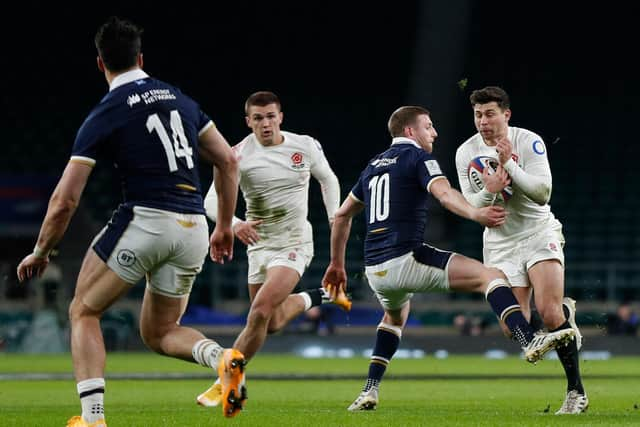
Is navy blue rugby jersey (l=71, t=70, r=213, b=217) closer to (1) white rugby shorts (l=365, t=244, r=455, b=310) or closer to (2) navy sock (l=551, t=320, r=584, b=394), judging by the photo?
(1) white rugby shorts (l=365, t=244, r=455, b=310)

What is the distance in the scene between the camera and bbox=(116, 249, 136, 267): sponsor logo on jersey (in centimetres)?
616

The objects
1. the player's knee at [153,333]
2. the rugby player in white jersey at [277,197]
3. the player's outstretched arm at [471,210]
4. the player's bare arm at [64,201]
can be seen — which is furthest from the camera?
the rugby player in white jersey at [277,197]

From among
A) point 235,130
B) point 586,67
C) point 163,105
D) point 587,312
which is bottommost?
point 587,312

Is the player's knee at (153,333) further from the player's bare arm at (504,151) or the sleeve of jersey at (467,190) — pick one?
the sleeve of jersey at (467,190)

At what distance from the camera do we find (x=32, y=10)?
30734 mm

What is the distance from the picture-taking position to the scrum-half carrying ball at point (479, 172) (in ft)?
28.4

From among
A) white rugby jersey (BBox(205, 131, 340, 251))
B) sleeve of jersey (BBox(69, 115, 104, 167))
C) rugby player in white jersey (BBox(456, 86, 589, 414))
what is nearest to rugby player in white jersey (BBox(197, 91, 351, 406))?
white rugby jersey (BBox(205, 131, 340, 251))

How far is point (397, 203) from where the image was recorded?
838 cm

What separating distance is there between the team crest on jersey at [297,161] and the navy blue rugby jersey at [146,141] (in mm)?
4092

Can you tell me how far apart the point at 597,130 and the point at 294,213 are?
20.4 m

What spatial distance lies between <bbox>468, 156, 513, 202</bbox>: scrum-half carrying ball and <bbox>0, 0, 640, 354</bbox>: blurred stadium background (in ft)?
50.7

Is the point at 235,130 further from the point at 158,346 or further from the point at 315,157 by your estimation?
the point at 158,346

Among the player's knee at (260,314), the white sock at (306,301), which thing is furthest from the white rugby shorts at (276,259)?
the player's knee at (260,314)

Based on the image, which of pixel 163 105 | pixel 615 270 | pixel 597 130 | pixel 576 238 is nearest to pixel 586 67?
pixel 597 130
